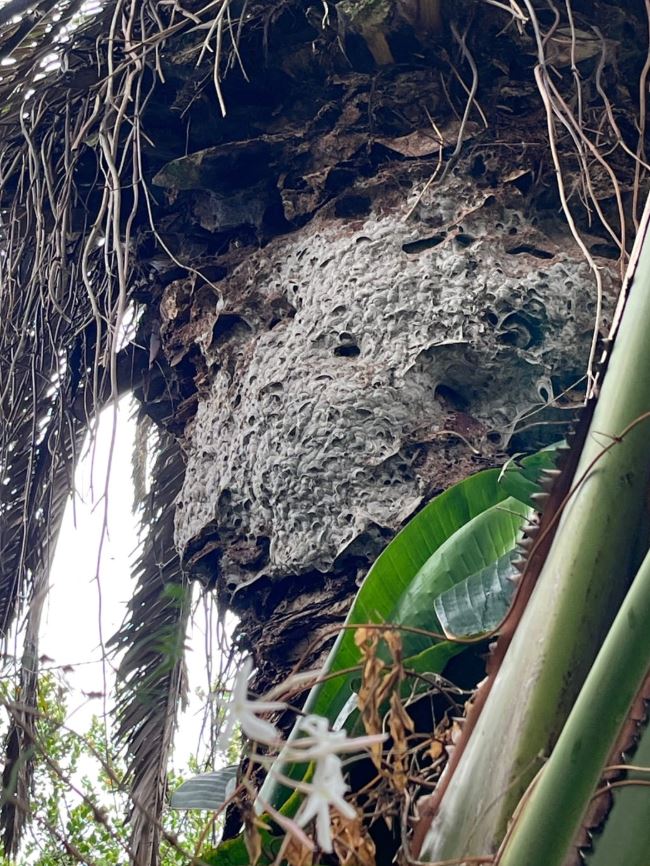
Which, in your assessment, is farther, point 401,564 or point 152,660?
point 152,660

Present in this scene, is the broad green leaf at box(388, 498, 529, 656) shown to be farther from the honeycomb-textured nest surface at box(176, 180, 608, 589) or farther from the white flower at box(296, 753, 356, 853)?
the white flower at box(296, 753, 356, 853)

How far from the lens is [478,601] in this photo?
1.10 metres

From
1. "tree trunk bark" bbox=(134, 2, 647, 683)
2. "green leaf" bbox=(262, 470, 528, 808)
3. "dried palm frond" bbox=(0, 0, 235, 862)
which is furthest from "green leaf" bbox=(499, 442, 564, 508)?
"dried palm frond" bbox=(0, 0, 235, 862)

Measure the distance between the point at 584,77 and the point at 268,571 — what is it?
101cm

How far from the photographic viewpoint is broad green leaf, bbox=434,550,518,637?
1075 millimetres

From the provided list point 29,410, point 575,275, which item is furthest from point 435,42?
point 29,410

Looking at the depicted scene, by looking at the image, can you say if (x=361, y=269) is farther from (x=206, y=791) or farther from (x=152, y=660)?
(x=152, y=660)

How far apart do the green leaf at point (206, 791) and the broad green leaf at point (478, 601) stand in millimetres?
359

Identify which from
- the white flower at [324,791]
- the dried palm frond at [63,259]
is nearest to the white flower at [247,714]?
the white flower at [324,791]

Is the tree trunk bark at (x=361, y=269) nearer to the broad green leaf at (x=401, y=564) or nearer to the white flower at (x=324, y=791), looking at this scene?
the broad green leaf at (x=401, y=564)

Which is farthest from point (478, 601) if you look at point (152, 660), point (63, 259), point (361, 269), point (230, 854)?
point (152, 660)

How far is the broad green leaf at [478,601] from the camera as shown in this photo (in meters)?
1.08

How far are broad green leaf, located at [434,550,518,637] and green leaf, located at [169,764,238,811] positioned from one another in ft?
1.18

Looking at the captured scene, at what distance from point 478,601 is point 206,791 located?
45cm
